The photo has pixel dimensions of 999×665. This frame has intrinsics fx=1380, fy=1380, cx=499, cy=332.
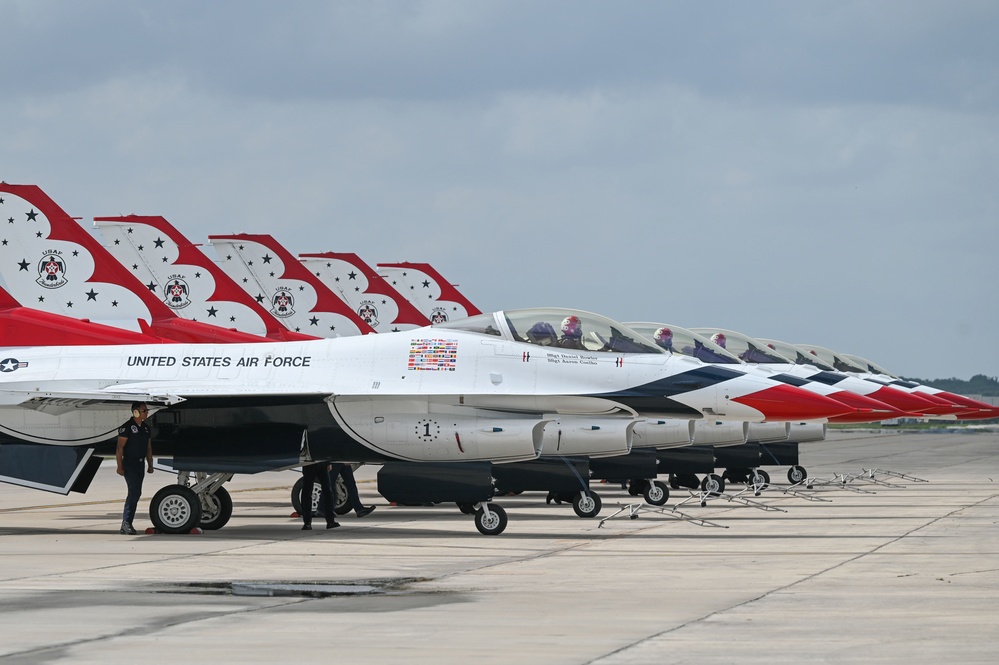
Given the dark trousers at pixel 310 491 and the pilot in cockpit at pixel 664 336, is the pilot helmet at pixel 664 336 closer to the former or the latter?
the pilot in cockpit at pixel 664 336

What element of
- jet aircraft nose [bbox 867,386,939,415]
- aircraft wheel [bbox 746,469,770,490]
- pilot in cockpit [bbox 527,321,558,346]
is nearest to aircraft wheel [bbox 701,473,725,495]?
aircraft wheel [bbox 746,469,770,490]

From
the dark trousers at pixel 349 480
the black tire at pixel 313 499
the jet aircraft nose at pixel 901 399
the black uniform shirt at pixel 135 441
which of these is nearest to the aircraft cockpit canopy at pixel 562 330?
the black tire at pixel 313 499

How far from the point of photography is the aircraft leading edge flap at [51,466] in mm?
15836

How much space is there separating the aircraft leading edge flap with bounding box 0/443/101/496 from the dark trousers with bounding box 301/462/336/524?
2428 mm

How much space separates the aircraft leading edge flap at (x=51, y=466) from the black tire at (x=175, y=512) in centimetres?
96

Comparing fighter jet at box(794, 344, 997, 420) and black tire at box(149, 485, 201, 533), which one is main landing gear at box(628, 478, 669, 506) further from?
fighter jet at box(794, 344, 997, 420)

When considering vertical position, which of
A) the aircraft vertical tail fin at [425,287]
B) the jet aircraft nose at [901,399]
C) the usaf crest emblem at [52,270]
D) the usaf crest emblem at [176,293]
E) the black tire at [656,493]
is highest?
the aircraft vertical tail fin at [425,287]

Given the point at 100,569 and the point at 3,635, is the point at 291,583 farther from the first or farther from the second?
the point at 3,635

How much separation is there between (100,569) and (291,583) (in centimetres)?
212

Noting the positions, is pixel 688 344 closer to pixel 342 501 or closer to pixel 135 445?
pixel 342 501

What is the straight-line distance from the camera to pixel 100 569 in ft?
38.7

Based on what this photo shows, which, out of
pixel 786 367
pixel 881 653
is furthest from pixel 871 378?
pixel 881 653

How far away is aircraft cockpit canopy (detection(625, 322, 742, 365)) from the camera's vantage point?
67.1ft

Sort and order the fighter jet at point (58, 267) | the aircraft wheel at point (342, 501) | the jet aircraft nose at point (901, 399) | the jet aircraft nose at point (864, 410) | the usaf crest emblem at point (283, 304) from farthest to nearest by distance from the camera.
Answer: the usaf crest emblem at point (283, 304) < the jet aircraft nose at point (901, 399) < the fighter jet at point (58, 267) < the aircraft wheel at point (342, 501) < the jet aircraft nose at point (864, 410)
